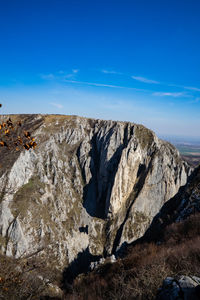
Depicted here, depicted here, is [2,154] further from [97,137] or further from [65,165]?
[97,137]

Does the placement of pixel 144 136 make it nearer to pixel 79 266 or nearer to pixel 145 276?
pixel 79 266

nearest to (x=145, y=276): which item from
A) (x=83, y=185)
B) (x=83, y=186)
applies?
(x=83, y=186)

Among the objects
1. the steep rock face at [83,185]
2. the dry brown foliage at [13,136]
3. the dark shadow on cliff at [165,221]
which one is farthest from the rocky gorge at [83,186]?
the dry brown foliage at [13,136]

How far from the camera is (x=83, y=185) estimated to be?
75.7 meters

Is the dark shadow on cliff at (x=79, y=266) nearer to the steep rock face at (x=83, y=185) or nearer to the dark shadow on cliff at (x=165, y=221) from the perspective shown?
the steep rock face at (x=83, y=185)

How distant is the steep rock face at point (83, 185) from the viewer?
5434cm

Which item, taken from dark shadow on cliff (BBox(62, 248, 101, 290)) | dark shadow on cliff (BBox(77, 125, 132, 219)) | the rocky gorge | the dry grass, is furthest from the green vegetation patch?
the dry grass

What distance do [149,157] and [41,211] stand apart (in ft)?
160

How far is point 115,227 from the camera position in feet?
218

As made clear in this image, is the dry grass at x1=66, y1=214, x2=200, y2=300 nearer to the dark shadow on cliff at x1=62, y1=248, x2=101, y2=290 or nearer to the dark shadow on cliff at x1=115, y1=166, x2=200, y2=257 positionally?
the dark shadow on cliff at x1=115, y1=166, x2=200, y2=257

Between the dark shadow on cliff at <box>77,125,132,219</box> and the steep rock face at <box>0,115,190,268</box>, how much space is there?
1.32 feet

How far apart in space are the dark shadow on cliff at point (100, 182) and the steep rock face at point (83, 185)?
15.8 inches

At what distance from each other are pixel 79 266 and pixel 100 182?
32124mm

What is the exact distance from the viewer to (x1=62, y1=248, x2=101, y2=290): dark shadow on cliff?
51.7 metres
